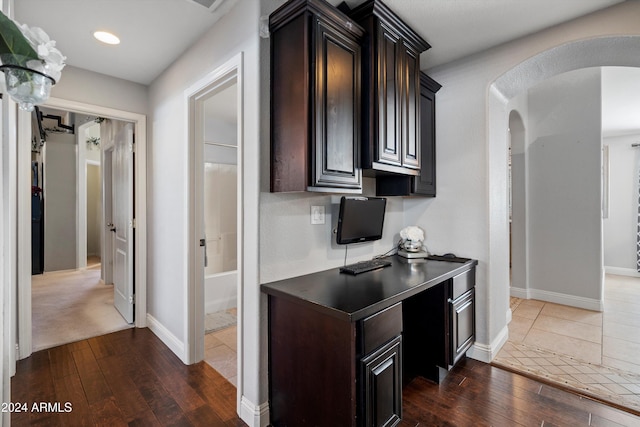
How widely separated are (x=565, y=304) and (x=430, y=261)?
8.57ft

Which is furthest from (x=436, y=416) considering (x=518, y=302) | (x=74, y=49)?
(x=74, y=49)

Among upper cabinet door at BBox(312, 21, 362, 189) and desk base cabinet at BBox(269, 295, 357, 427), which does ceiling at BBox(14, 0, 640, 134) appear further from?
desk base cabinet at BBox(269, 295, 357, 427)

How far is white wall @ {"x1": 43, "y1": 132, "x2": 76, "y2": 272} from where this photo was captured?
5.61m

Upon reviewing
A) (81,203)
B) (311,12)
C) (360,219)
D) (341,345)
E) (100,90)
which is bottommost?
(341,345)

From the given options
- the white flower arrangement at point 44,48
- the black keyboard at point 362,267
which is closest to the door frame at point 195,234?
the black keyboard at point 362,267

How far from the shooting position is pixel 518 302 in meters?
3.88

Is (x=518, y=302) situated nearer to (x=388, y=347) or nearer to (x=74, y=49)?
(x=388, y=347)

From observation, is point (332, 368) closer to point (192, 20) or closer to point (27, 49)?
point (27, 49)

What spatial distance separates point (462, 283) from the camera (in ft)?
7.48

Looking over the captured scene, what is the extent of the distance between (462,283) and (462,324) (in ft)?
1.01

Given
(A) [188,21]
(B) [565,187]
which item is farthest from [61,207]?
(B) [565,187]

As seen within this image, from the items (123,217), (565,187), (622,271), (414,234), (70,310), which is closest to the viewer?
(414,234)

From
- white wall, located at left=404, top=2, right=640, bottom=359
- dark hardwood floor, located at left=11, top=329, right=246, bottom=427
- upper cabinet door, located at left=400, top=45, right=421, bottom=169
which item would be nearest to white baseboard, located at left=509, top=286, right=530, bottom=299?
white wall, located at left=404, top=2, right=640, bottom=359

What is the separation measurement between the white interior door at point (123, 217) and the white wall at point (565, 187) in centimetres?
485
